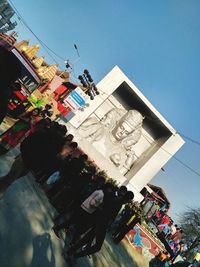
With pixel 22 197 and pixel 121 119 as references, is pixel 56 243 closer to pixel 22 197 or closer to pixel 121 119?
pixel 22 197

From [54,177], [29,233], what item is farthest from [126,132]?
[29,233]

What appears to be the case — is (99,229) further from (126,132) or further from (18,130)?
(126,132)

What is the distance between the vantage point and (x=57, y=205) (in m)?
8.62

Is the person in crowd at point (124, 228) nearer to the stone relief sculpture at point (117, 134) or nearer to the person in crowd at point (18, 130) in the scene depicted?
the person in crowd at point (18, 130)

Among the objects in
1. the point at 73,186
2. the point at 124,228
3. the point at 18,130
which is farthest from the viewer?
the point at 124,228

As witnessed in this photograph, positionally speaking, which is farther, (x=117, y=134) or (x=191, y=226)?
(x=191, y=226)

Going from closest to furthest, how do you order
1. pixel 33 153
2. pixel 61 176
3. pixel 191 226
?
pixel 33 153
pixel 61 176
pixel 191 226

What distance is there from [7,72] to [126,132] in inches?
657

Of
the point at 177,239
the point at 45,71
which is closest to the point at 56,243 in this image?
the point at 177,239

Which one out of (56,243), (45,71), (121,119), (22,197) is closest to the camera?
(56,243)

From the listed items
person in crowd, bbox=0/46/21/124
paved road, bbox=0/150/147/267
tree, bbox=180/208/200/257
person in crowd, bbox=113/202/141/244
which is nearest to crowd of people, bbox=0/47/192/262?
person in crowd, bbox=0/46/21/124

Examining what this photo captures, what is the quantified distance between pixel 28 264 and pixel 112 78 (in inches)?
658

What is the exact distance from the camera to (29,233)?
5.62 m

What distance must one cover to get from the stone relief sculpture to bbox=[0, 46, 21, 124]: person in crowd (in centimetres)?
1507
